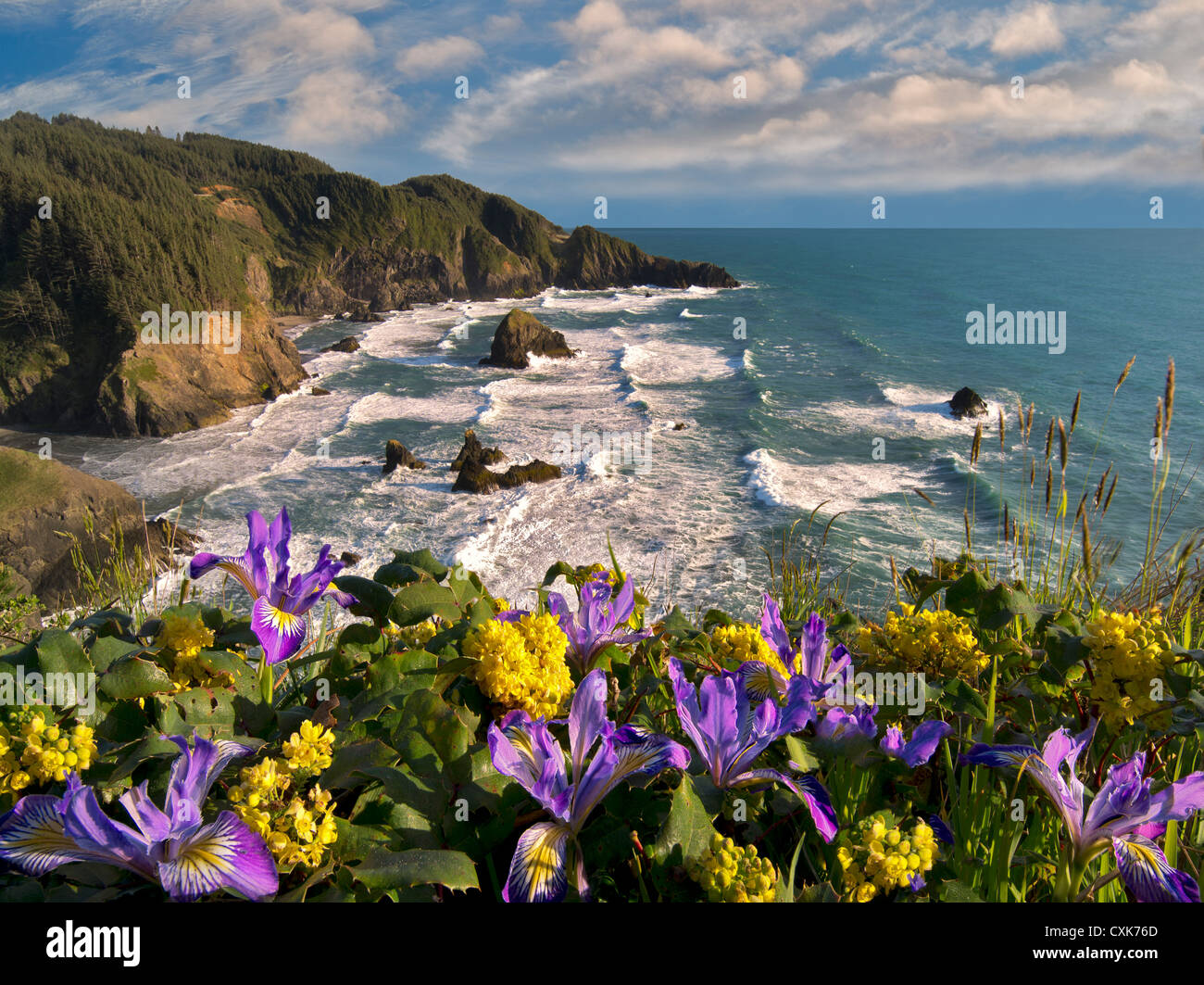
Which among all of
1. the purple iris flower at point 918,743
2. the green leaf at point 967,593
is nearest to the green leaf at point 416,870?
the purple iris flower at point 918,743

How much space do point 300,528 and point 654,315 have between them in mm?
44970

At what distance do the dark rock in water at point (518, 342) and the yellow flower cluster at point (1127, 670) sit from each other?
41590 millimetres

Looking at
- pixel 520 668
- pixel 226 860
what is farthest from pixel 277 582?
pixel 226 860

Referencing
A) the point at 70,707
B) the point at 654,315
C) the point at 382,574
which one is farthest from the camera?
the point at 654,315

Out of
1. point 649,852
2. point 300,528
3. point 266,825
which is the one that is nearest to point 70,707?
point 266,825

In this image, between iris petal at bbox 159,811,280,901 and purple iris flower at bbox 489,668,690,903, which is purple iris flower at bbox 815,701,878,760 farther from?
iris petal at bbox 159,811,280,901

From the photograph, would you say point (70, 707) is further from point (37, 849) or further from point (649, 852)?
point (649, 852)

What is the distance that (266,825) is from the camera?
1054mm

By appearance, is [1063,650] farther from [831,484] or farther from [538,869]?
[831,484]

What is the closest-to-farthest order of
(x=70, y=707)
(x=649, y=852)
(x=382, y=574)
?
(x=649, y=852), (x=70, y=707), (x=382, y=574)

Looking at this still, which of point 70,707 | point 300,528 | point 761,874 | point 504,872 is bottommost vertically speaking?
point 300,528

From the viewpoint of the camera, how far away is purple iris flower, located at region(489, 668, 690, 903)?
106 cm

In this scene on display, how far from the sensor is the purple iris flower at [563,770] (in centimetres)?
106

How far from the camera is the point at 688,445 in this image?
28047 millimetres
